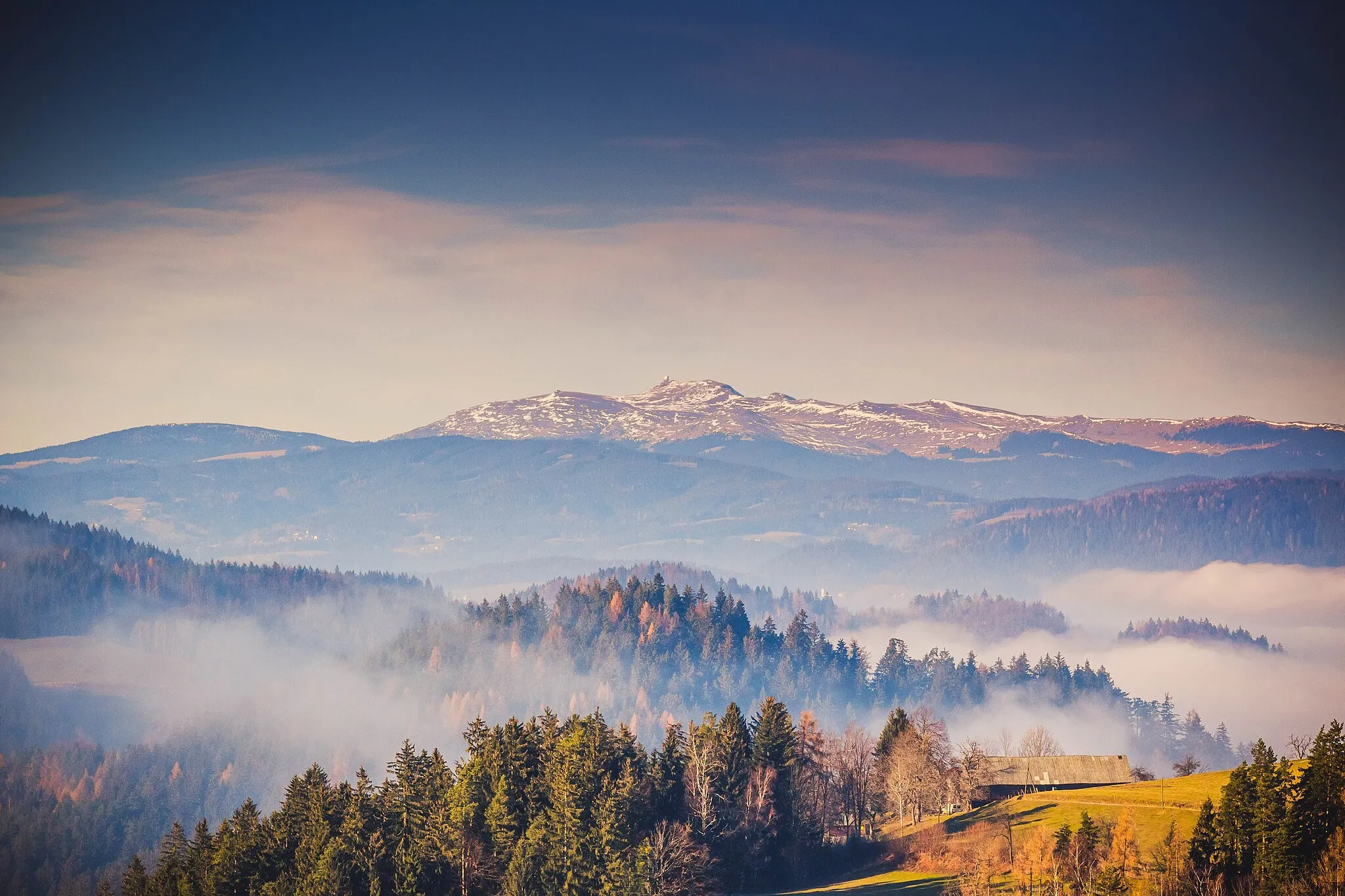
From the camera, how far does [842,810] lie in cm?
13575

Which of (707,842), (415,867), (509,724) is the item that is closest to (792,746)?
(707,842)

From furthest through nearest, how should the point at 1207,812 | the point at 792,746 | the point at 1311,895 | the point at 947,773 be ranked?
the point at 947,773
the point at 792,746
the point at 1207,812
the point at 1311,895

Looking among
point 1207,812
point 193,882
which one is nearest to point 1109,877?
point 1207,812

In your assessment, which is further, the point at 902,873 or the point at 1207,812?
the point at 902,873

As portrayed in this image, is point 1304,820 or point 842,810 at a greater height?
point 1304,820

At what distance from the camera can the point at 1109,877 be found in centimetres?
8781

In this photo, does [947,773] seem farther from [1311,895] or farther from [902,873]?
[1311,895]

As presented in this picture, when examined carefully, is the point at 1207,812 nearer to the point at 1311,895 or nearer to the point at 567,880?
the point at 1311,895

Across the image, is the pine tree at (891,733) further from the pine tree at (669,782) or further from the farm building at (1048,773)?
the pine tree at (669,782)

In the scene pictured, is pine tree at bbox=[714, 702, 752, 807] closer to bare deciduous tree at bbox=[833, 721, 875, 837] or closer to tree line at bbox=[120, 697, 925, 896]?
tree line at bbox=[120, 697, 925, 896]

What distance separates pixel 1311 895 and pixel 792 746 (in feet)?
159

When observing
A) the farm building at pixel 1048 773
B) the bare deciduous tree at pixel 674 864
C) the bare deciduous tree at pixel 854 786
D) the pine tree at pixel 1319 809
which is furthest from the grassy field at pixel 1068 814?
the pine tree at pixel 1319 809

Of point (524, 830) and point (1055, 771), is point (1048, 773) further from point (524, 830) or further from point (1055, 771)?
point (524, 830)

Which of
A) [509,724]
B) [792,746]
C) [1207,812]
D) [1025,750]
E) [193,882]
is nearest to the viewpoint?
[1207,812]
